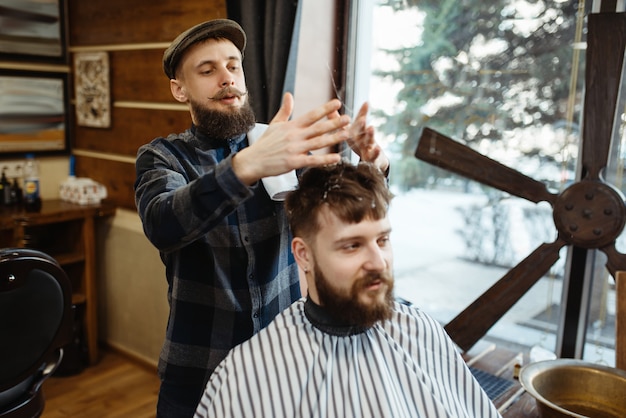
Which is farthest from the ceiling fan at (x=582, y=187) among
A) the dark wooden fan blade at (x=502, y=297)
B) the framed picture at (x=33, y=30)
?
the framed picture at (x=33, y=30)

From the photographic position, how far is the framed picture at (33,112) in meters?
2.85

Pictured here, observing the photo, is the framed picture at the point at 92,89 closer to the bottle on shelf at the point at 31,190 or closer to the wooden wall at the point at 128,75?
the wooden wall at the point at 128,75

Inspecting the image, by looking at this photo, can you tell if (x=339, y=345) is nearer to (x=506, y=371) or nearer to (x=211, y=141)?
(x=211, y=141)

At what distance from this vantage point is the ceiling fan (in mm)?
1490

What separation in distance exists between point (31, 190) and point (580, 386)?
8.27 feet

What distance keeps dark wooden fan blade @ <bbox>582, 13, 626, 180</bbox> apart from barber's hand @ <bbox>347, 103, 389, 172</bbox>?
0.68 meters

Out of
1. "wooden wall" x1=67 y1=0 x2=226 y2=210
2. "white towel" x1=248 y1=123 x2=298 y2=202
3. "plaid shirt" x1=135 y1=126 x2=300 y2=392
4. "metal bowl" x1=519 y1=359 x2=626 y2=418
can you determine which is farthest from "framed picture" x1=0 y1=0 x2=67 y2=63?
"metal bowl" x1=519 y1=359 x2=626 y2=418

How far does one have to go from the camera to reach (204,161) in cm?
134

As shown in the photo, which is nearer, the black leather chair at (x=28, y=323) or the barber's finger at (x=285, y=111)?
the barber's finger at (x=285, y=111)

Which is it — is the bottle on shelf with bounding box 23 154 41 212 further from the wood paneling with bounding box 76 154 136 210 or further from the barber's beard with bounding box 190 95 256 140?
the barber's beard with bounding box 190 95 256 140

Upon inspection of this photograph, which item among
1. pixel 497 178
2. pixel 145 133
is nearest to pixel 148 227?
pixel 497 178

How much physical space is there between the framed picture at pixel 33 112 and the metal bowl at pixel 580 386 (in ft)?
8.63

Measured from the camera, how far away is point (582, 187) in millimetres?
1588

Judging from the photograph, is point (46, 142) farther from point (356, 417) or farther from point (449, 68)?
point (356, 417)
